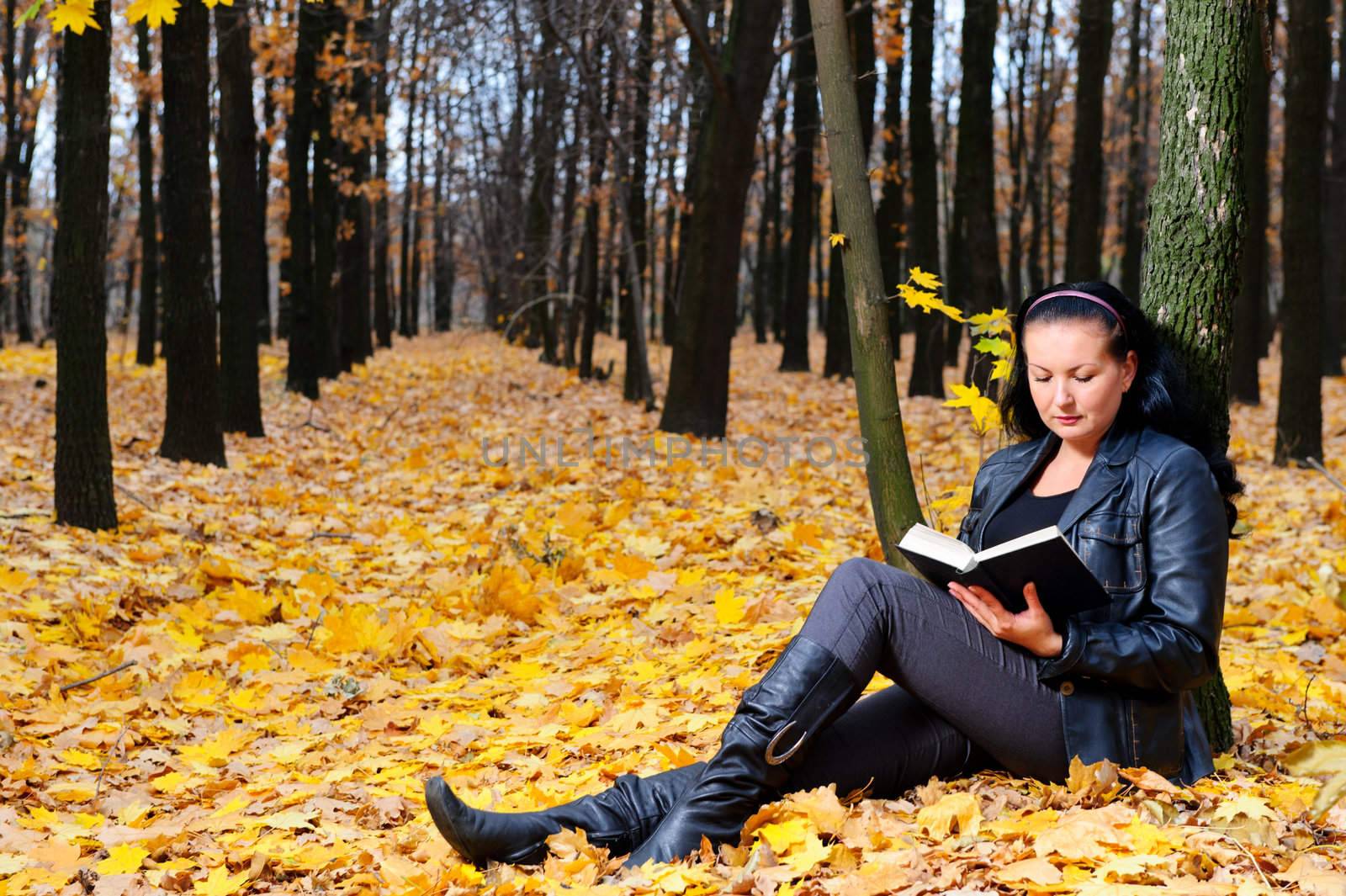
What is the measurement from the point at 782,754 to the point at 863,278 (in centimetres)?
195

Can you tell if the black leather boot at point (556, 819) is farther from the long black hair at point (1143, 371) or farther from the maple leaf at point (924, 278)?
the maple leaf at point (924, 278)

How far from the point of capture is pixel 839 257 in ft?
38.7

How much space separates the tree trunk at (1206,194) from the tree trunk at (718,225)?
6591 mm

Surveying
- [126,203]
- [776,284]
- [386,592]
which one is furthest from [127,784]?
[126,203]

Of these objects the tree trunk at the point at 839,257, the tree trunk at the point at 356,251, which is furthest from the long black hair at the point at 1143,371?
the tree trunk at the point at 356,251

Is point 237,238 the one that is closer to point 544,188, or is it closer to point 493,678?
point 493,678

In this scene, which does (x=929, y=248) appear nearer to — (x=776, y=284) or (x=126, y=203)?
(x=776, y=284)

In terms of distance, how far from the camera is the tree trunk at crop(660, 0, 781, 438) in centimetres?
940

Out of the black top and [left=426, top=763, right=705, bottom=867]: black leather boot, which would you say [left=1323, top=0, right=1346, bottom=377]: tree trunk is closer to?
the black top

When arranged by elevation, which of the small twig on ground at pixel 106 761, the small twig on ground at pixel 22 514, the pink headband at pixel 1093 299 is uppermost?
the pink headband at pixel 1093 299

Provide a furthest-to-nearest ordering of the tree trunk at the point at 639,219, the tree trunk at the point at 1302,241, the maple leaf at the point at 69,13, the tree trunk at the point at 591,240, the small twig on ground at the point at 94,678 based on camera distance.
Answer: the tree trunk at the point at 591,240
the tree trunk at the point at 639,219
the tree trunk at the point at 1302,241
the small twig on ground at the point at 94,678
the maple leaf at the point at 69,13

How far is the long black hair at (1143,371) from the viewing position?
273 centimetres

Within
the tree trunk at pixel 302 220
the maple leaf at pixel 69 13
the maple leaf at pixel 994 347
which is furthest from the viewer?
the tree trunk at pixel 302 220
